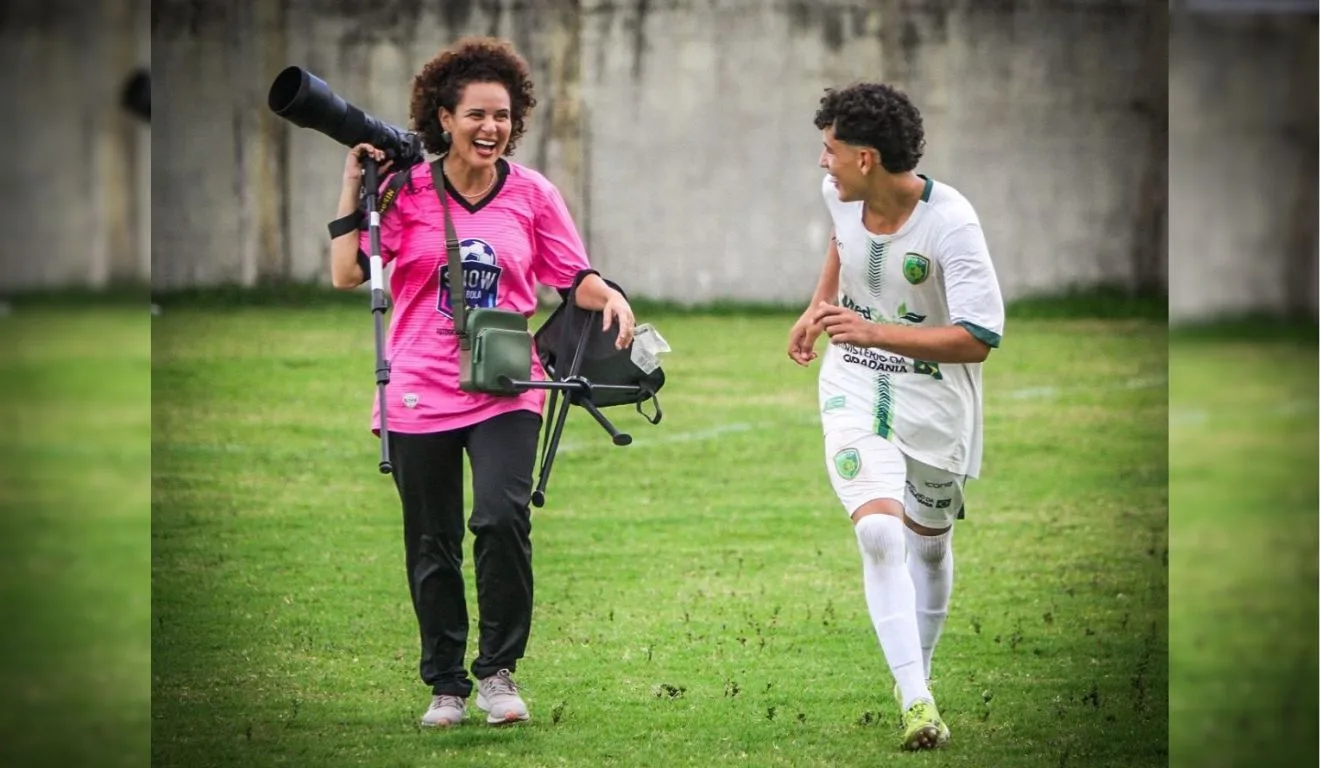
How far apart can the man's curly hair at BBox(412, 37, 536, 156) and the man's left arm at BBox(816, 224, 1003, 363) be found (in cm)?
85

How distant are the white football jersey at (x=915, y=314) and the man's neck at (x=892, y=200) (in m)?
0.02

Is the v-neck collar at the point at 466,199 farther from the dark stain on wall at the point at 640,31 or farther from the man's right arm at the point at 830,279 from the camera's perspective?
the dark stain on wall at the point at 640,31

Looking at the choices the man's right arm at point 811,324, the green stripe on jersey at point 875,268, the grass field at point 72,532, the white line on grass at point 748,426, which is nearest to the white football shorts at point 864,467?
the man's right arm at point 811,324

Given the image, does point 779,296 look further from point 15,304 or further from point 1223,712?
point 15,304

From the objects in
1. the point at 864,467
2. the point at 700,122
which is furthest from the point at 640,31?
the point at 864,467

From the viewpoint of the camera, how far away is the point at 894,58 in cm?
754

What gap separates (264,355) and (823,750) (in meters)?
4.91

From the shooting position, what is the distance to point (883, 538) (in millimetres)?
4465

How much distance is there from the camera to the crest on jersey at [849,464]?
456 cm

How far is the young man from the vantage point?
14.6 feet

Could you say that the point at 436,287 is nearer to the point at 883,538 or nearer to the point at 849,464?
the point at 849,464

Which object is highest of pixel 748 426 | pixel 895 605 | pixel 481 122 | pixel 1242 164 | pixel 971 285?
pixel 481 122

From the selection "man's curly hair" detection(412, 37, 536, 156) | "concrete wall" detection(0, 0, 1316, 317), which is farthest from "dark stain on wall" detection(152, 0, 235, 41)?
"man's curly hair" detection(412, 37, 536, 156)

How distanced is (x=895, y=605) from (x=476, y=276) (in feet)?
3.90
